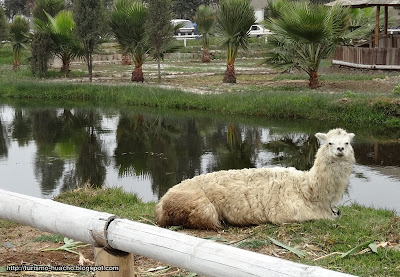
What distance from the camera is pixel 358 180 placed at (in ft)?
39.8

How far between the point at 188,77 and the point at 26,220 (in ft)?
79.8

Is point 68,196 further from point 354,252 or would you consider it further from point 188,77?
point 188,77

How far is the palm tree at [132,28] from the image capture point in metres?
26.7

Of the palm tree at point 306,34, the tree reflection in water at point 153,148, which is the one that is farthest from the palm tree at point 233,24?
the tree reflection in water at point 153,148

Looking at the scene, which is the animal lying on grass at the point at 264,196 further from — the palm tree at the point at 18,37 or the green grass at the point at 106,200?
the palm tree at the point at 18,37

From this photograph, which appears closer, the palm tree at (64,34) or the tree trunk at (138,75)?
the tree trunk at (138,75)

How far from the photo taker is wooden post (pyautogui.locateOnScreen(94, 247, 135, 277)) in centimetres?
380

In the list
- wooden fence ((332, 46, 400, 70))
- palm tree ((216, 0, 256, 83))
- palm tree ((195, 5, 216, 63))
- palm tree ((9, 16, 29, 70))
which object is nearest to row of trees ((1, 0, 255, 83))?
palm tree ((216, 0, 256, 83))

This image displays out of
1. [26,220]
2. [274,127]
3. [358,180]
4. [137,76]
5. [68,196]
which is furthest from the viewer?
[137,76]

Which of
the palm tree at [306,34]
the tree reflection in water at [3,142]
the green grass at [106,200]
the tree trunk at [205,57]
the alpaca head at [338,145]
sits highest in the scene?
the palm tree at [306,34]

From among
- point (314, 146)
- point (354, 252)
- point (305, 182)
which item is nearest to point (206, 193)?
point (305, 182)

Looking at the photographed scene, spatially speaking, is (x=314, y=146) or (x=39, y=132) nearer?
(x=314, y=146)

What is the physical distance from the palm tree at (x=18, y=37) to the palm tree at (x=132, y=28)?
29.0 ft

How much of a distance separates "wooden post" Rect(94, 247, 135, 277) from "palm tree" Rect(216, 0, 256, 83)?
20.7 metres
